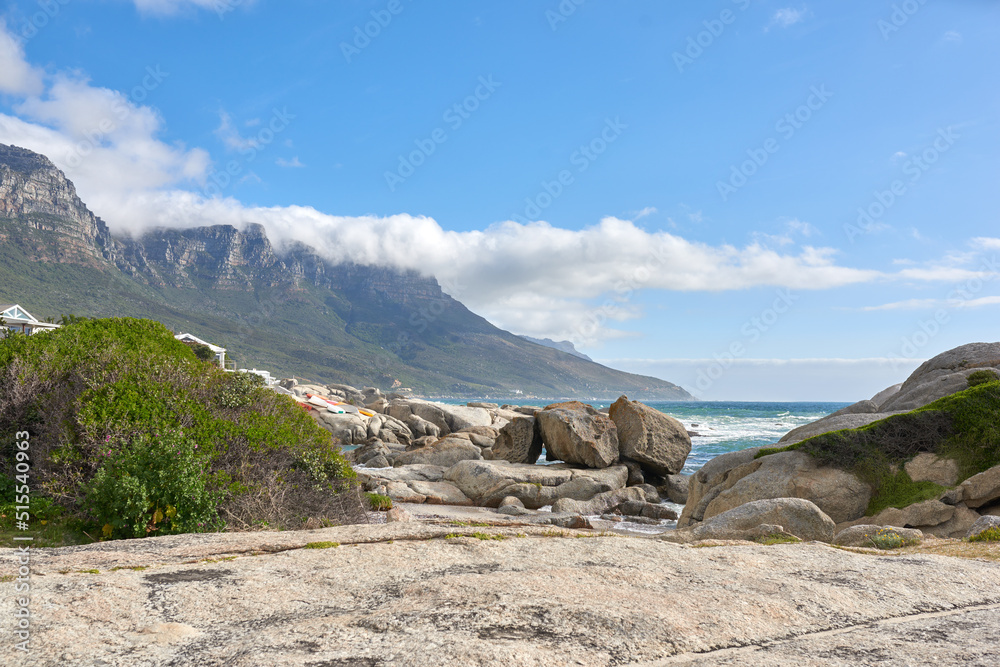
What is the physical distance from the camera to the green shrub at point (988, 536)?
8509mm

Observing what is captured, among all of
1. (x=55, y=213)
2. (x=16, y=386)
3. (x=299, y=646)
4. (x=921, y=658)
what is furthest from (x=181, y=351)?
(x=55, y=213)

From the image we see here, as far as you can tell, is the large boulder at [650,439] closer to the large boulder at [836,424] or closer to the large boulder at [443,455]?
the large boulder at [443,455]

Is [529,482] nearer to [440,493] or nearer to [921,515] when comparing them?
[440,493]

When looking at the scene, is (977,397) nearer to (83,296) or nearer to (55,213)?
(83,296)

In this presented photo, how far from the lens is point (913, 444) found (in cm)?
1380

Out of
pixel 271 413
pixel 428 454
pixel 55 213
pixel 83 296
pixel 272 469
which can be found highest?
pixel 55 213

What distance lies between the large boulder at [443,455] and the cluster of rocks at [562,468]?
0.16ft

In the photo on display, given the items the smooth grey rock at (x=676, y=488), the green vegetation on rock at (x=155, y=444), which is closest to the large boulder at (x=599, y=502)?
the smooth grey rock at (x=676, y=488)

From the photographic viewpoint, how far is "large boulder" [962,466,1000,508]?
11.5 meters

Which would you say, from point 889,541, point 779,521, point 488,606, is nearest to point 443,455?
point 779,521

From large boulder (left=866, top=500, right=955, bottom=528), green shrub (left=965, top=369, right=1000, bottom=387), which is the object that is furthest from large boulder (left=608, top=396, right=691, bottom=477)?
large boulder (left=866, top=500, right=955, bottom=528)

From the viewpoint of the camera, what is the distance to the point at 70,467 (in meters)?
8.91

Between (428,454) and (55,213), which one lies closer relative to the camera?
(428,454)

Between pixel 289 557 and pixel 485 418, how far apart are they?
44.5 metres
